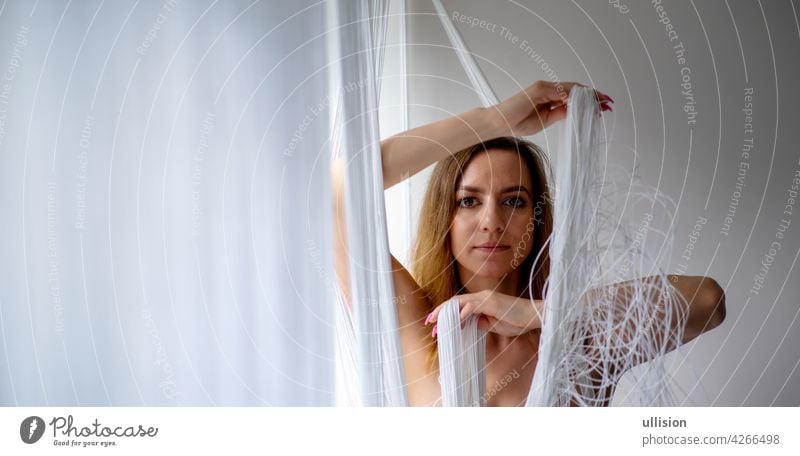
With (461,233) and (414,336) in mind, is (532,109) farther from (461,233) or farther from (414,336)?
(414,336)

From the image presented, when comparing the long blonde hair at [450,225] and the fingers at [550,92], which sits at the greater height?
the fingers at [550,92]

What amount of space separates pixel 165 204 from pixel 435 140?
0.41 m

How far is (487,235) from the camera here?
1.11 m

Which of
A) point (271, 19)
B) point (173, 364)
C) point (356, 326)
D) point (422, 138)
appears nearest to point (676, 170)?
point (422, 138)

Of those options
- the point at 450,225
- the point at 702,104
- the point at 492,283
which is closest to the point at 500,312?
the point at 492,283

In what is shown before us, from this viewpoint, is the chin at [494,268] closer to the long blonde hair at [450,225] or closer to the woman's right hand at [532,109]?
the long blonde hair at [450,225]

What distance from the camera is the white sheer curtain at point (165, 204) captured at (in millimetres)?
881

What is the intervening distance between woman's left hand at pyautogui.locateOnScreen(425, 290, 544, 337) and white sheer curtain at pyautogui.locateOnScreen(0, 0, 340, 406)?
212 millimetres

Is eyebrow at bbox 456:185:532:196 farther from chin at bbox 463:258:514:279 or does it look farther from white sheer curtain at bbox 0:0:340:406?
white sheer curtain at bbox 0:0:340:406

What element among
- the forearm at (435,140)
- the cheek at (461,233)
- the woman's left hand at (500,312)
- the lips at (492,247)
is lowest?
the woman's left hand at (500,312)

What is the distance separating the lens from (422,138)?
112 cm
